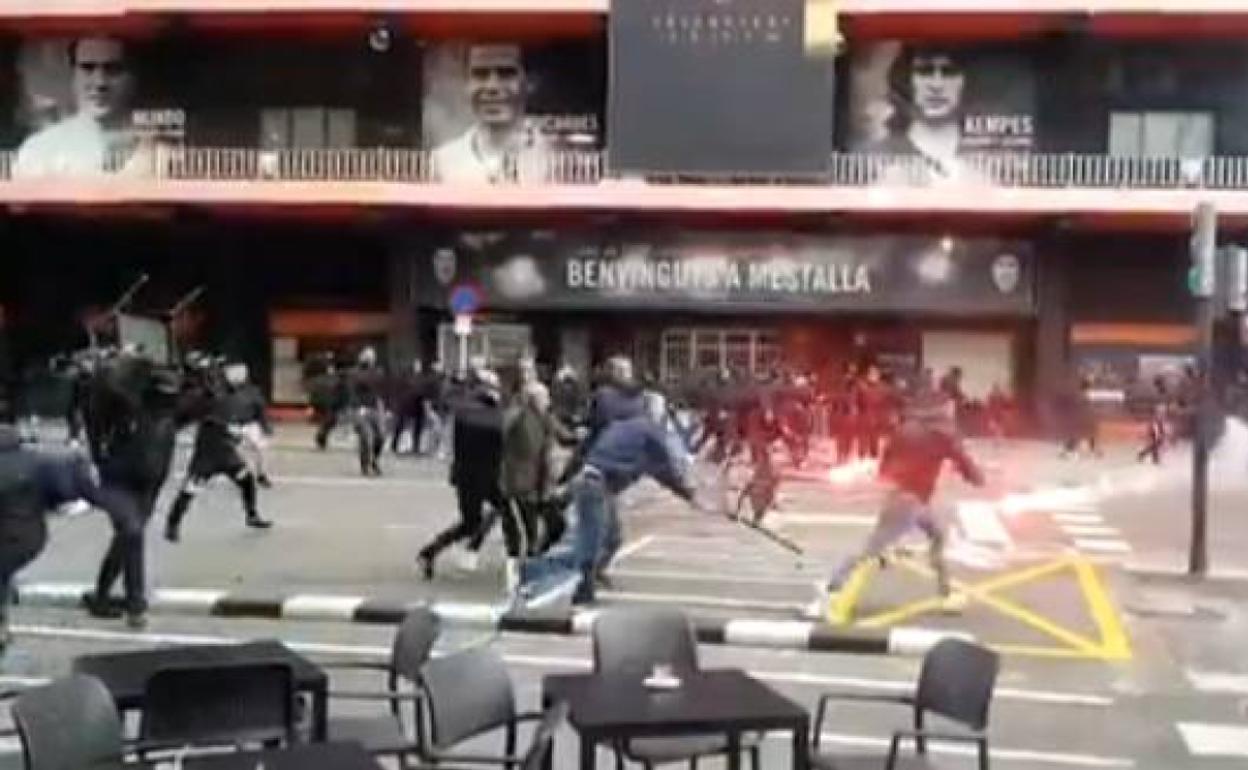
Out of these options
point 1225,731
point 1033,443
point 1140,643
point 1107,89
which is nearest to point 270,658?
point 1225,731

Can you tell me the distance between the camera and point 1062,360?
110 feet

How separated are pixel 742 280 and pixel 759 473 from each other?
16083 mm

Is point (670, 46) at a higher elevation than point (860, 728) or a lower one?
higher

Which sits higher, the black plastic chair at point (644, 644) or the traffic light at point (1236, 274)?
the traffic light at point (1236, 274)

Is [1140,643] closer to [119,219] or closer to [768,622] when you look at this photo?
[768,622]

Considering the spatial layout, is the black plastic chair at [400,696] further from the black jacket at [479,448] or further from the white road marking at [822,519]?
the white road marking at [822,519]

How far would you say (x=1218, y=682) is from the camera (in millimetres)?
11109

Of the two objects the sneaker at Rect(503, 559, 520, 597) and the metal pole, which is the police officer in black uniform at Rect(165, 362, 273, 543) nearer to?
the sneaker at Rect(503, 559, 520, 597)

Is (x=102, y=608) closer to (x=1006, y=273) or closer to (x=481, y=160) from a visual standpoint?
(x=481, y=160)

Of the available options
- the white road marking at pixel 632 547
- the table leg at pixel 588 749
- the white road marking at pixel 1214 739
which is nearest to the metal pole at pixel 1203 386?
the white road marking at pixel 632 547

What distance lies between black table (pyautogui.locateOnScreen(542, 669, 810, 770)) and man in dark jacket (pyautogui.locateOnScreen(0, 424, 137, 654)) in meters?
4.45

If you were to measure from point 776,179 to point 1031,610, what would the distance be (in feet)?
61.6

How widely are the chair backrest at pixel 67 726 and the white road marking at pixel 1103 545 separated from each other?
13354 mm

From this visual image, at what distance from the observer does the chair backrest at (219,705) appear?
597cm
